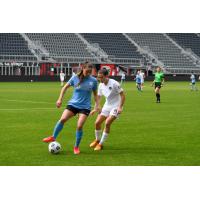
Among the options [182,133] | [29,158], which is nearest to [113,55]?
[182,133]

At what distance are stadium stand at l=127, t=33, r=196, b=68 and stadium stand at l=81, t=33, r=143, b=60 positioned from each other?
178cm

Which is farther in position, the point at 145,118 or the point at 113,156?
Answer: the point at 145,118

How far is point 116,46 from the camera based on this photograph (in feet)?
286

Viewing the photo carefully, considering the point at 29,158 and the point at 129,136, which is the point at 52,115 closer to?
the point at 129,136

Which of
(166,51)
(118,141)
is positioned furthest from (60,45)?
(118,141)

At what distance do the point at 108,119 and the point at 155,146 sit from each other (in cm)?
147

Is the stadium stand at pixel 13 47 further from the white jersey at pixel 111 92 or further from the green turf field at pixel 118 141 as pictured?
the white jersey at pixel 111 92

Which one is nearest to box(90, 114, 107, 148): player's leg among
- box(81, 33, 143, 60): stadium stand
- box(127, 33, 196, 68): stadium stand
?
box(81, 33, 143, 60): stadium stand

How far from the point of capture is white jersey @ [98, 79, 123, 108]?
1276 centimetres

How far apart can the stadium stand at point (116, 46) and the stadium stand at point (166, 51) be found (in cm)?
178

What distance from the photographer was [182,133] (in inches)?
643

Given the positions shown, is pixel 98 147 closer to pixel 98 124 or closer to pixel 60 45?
pixel 98 124

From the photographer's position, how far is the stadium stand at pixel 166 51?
8900cm

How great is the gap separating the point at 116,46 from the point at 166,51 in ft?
27.1
